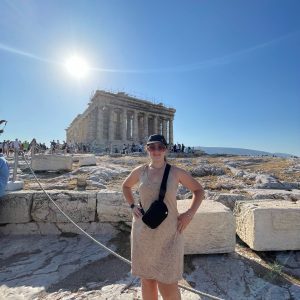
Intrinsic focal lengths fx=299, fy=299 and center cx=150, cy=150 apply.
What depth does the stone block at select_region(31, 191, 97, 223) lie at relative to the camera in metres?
4.95

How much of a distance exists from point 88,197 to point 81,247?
2.77ft

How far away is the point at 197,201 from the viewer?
8.95 ft

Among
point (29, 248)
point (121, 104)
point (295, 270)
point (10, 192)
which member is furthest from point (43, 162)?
point (121, 104)

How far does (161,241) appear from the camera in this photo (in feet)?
8.46

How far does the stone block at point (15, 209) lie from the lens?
4973 mm

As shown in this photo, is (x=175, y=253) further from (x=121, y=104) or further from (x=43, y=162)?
(x=121, y=104)

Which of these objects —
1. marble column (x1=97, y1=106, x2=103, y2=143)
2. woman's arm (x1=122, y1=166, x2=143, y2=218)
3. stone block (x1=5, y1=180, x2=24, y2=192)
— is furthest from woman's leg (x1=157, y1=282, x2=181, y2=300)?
marble column (x1=97, y1=106, x2=103, y2=143)

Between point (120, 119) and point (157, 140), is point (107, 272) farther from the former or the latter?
point (120, 119)

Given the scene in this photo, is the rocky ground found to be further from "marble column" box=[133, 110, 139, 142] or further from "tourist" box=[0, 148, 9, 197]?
"marble column" box=[133, 110, 139, 142]

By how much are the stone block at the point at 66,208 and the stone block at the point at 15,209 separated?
Result: 110 mm

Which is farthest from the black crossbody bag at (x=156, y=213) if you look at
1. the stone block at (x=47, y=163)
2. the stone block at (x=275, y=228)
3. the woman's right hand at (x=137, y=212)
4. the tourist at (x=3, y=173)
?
the stone block at (x=47, y=163)

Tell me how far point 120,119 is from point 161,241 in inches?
2385

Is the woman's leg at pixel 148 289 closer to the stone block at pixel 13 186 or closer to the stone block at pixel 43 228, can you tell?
the stone block at pixel 43 228

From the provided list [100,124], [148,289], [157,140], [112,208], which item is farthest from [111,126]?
[148,289]
